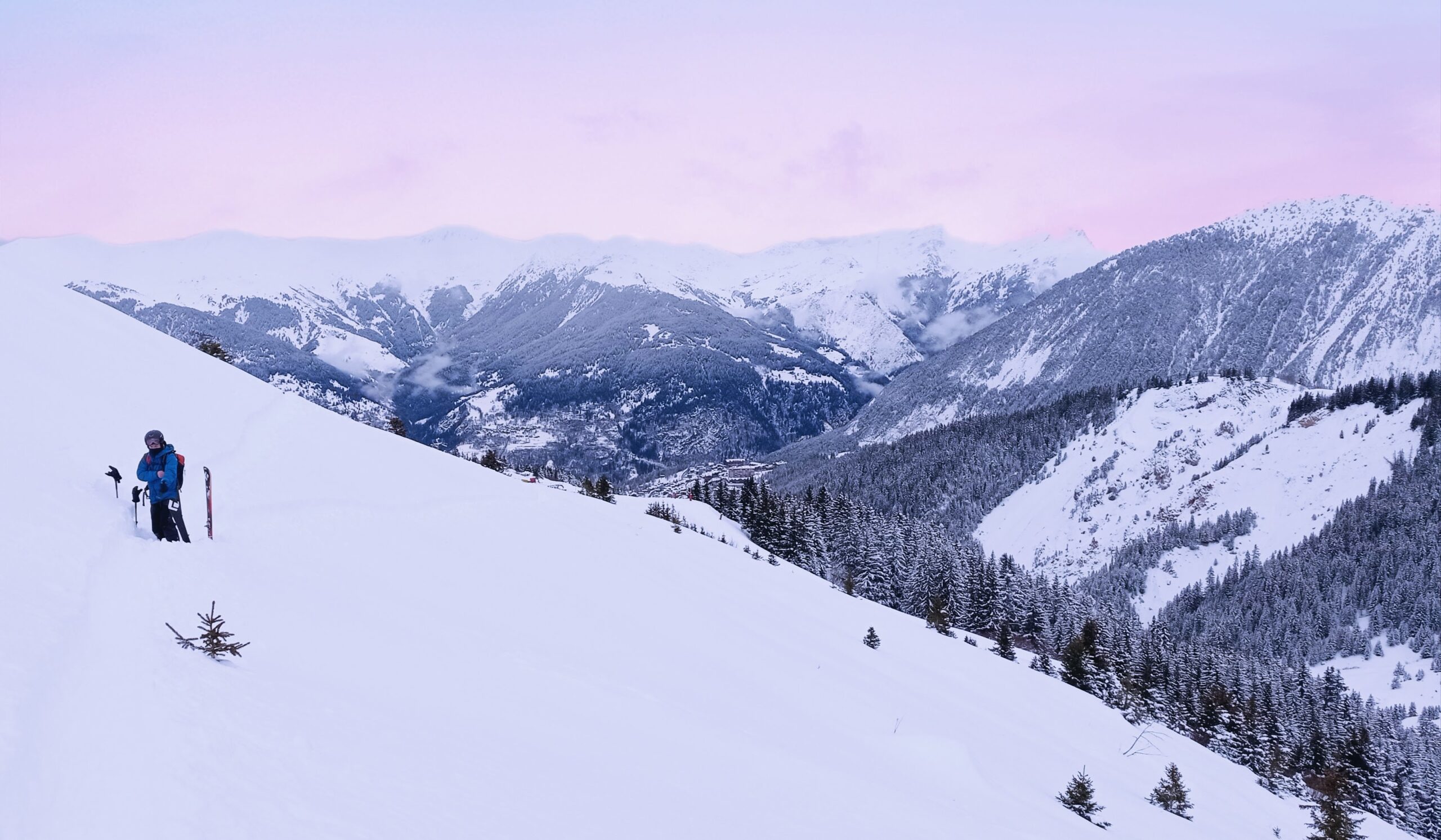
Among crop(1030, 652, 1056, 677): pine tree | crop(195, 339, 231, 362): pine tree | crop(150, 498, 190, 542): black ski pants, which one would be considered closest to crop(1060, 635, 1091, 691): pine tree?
crop(1030, 652, 1056, 677): pine tree

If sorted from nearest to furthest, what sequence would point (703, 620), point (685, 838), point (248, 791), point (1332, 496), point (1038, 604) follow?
point (248, 791) < point (685, 838) < point (703, 620) < point (1038, 604) < point (1332, 496)

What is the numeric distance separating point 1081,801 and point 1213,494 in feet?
637

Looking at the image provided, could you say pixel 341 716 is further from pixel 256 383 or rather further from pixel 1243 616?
pixel 1243 616

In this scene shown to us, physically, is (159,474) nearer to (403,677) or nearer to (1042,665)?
(403,677)

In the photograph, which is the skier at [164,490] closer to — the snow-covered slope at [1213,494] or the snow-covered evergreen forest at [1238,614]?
the snow-covered evergreen forest at [1238,614]

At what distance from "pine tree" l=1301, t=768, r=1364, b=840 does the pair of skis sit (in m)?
31.2

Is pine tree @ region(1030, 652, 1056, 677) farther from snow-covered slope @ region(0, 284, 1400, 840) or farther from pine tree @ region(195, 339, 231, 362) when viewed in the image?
pine tree @ region(195, 339, 231, 362)

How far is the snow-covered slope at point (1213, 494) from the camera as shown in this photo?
165 m

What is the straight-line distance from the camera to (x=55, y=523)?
10305 millimetres

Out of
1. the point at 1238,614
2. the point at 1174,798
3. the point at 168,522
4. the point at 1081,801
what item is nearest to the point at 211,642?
the point at 168,522

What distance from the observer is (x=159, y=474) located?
454 inches

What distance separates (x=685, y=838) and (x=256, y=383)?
20.6 meters

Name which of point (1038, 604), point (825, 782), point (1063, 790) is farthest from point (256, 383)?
point (1038, 604)

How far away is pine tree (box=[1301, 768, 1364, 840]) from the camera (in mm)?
25219
